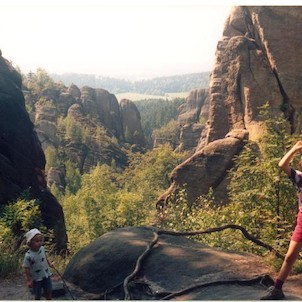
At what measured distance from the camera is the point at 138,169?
7769 cm

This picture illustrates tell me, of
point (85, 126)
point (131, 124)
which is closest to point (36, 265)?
point (85, 126)

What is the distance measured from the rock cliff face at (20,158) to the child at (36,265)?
40.0ft

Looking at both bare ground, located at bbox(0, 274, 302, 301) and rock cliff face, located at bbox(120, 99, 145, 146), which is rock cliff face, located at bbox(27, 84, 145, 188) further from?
bare ground, located at bbox(0, 274, 302, 301)

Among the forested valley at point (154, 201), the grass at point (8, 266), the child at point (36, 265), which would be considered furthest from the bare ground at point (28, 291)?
the child at point (36, 265)

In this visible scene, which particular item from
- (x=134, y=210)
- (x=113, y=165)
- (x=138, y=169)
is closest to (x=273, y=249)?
(x=134, y=210)

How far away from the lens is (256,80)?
29266 millimetres

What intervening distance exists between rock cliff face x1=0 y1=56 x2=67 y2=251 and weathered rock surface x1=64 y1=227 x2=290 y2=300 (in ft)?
37.0

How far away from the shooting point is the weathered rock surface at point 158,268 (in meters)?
6.24

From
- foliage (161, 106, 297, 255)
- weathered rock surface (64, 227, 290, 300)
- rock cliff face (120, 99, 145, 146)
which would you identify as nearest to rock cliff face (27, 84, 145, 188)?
rock cliff face (120, 99, 145, 146)

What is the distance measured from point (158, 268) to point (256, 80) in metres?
24.6

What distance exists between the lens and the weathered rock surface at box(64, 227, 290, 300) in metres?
6.24

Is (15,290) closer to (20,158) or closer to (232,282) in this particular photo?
(232,282)

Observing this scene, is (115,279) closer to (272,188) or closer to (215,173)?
(272,188)

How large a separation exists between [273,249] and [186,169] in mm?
22616
